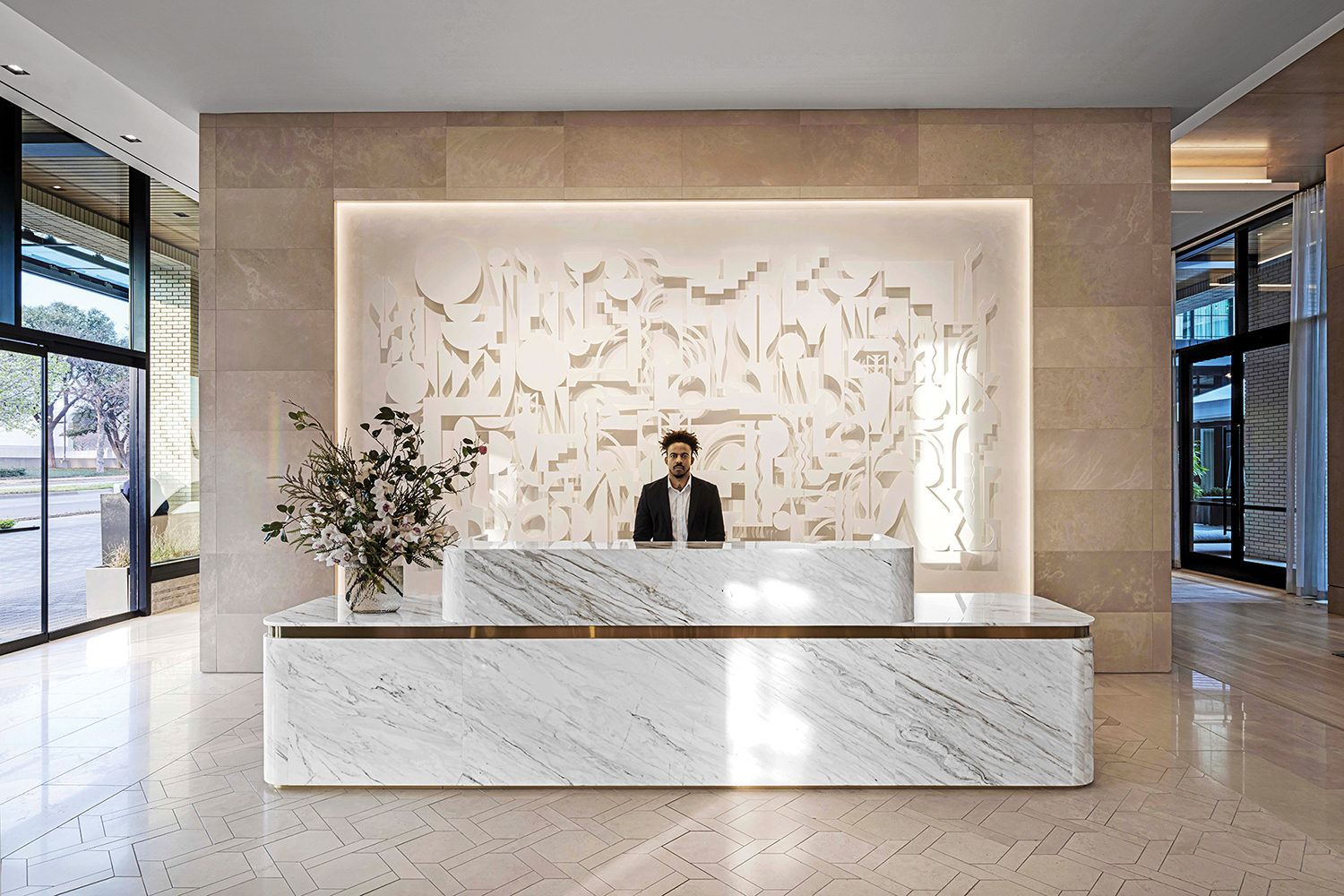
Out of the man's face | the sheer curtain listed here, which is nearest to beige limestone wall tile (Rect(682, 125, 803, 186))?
the man's face

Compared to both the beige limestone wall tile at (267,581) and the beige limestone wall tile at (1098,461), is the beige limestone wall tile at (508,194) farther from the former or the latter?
the beige limestone wall tile at (1098,461)

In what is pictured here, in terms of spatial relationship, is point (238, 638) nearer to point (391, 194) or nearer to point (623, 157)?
point (391, 194)

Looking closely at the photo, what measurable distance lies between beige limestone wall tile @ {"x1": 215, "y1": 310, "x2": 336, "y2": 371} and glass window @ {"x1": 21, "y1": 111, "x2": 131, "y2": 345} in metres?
2.23

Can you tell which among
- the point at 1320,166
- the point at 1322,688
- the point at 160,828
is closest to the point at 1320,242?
the point at 1320,166

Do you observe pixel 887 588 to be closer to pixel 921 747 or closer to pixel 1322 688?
pixel 921 747

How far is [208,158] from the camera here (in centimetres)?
558

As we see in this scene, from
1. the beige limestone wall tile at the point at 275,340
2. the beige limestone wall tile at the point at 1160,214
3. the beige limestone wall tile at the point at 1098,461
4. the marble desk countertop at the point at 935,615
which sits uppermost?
the beige limestone wall tile at the point at 1160,214

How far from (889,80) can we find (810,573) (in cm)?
340

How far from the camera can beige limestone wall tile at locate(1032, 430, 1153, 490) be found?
18.1 ft

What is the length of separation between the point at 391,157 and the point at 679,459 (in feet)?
9.57

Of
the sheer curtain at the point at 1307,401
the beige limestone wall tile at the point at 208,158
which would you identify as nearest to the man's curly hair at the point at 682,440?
the beige limestone wall tile at the point at 208,158

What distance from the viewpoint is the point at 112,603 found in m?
7.41

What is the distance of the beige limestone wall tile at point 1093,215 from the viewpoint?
5.52m

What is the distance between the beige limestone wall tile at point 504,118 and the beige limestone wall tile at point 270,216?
3.30 ft
